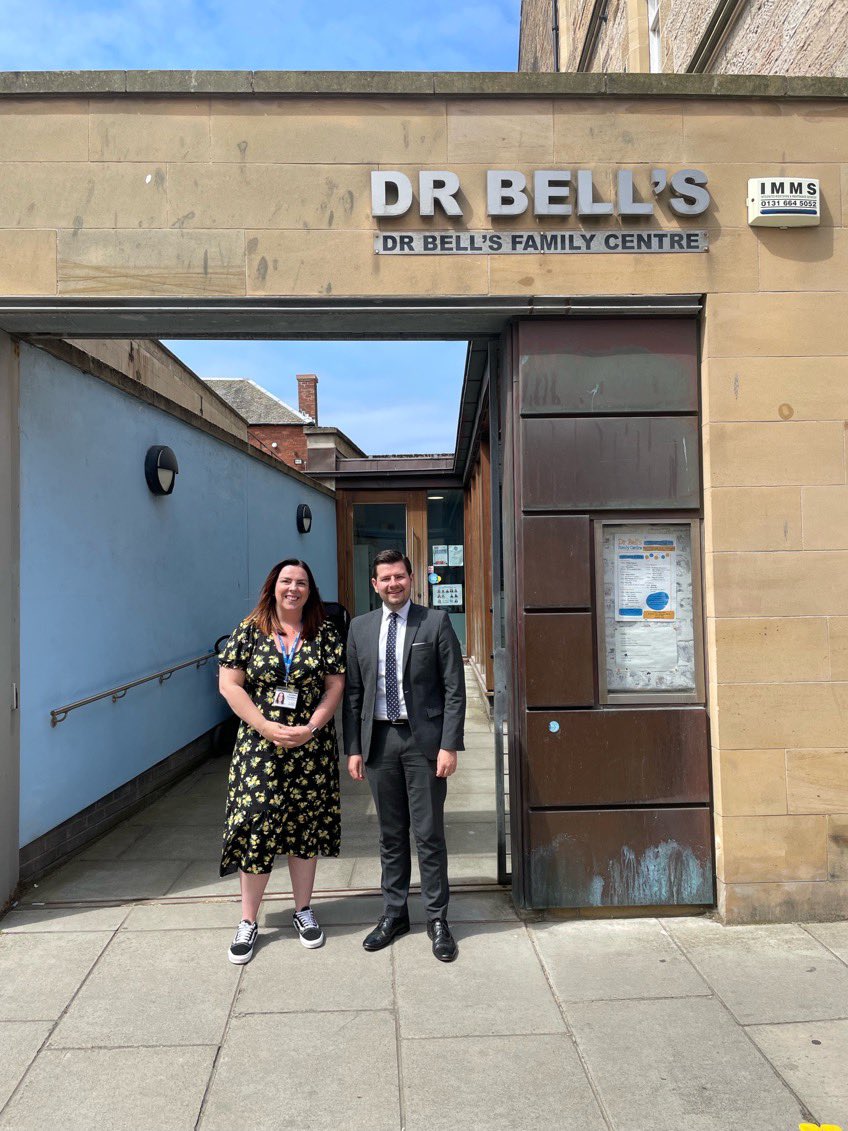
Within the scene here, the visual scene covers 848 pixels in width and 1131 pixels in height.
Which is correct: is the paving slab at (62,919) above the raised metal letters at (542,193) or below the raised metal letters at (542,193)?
below

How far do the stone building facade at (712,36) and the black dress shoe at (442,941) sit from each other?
556cm

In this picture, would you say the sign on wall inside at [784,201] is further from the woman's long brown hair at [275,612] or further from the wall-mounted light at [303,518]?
the wall-mounted light at [303,518]

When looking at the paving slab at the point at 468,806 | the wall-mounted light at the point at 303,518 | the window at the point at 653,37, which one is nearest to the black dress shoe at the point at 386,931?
the paving slab at the point at 468,806

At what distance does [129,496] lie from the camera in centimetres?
599

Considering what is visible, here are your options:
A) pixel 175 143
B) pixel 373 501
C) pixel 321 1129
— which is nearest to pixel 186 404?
pixel 373 501

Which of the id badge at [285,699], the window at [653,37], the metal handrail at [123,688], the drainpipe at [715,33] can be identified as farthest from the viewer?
the window at [653,37]

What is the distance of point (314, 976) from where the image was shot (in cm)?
340

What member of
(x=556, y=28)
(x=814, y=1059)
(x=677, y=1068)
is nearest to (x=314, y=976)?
(x=677, y=1068)

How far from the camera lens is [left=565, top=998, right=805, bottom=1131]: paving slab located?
2480mm

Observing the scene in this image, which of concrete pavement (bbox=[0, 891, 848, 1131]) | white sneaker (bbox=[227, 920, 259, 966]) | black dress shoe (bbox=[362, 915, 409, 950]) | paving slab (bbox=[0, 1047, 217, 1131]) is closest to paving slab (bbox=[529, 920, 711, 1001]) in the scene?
concrete pavement (bbox=[0, 891, 848, 1131])

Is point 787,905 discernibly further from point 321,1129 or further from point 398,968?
point 321,1129

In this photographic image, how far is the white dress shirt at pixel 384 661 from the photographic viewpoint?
3.71 meters

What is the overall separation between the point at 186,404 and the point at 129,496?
612 centimetres

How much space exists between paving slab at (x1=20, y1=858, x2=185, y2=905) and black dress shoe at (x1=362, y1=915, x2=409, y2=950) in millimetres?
1347
